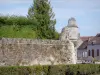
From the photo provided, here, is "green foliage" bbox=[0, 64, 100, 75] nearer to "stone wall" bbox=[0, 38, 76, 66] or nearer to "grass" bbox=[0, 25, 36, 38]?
"stone wall" bbox=[0, 38, 76, 66]

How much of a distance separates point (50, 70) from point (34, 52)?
156cm

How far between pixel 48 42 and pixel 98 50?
47.7 m

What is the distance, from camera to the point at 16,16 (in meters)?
23.2

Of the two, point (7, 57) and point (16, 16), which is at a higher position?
point (16, 16)

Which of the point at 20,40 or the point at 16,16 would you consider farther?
the point at 16,16


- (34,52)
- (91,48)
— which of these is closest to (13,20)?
(34,52)

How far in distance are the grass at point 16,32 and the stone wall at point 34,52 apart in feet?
3.12

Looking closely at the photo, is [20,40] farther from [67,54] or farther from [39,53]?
[67,54]

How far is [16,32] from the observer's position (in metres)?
22.5

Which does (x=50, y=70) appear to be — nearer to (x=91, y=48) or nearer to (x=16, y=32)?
(x=16, y=32)

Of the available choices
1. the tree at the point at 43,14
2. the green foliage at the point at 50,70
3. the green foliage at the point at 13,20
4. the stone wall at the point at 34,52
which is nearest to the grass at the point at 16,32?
the green foliage at the point at 13,20

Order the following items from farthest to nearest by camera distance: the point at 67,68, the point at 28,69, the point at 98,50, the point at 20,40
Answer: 1. the point at 98,50
2. the point at 67,68
3. the point at 20,40
4. the point at 28,69

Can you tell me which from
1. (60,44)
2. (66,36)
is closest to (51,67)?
(60,44)

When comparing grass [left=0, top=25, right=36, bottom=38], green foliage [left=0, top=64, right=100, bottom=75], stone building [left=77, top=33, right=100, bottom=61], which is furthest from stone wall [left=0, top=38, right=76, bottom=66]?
stone building [left=77, top=33, right=100, bottom=61]
